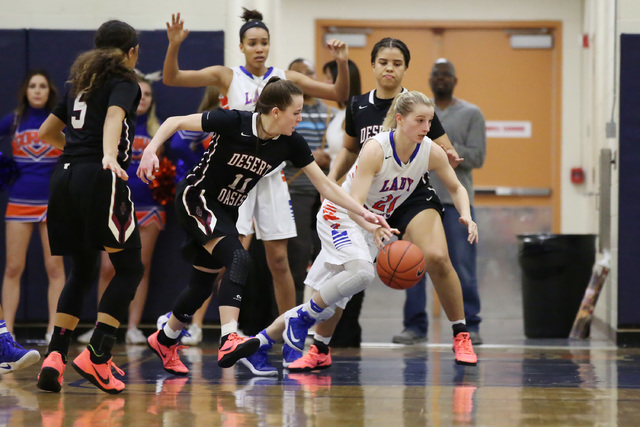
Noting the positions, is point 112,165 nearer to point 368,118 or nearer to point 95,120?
point 95,120

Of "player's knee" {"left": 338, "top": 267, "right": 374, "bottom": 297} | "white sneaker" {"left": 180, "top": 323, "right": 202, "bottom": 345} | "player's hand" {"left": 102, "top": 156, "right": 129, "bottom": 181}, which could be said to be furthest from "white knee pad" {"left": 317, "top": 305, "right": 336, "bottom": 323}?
"white sneaker" {"left": 180, "top": 323, "right": 202, "bottom": 345}

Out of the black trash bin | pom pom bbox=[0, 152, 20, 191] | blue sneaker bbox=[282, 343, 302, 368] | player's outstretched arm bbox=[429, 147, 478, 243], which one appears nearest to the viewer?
player's outstretched arm bbox=[429, 147, 478, 243]

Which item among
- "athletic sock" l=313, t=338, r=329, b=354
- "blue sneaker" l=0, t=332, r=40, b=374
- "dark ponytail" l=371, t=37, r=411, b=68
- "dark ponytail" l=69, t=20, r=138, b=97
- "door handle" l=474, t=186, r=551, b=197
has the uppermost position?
"dark ponytail" l=371, t=37, r=411, b=68

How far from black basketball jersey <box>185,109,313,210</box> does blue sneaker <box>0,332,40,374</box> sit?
46.4 inches

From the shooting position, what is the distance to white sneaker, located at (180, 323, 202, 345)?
21.5 feet

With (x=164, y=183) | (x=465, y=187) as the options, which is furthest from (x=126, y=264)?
(x=465, y=187)

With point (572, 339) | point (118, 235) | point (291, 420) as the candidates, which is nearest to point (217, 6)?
point (118, 235)

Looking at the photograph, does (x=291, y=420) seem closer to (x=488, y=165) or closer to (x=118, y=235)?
(x=118, y=235)

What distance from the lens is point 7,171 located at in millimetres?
6379

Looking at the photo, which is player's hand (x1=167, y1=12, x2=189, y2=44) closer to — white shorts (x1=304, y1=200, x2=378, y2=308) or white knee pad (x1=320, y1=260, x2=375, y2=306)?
white shorts (x1=304, y1=200, x2=378, y2=308)

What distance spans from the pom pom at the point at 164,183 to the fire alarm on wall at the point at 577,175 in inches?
169

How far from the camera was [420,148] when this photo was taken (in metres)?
5.05

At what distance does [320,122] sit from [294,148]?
6.89 ft

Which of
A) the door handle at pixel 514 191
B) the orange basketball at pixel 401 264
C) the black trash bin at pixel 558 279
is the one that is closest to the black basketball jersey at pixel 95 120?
the orange basketball at pixel 401 264
